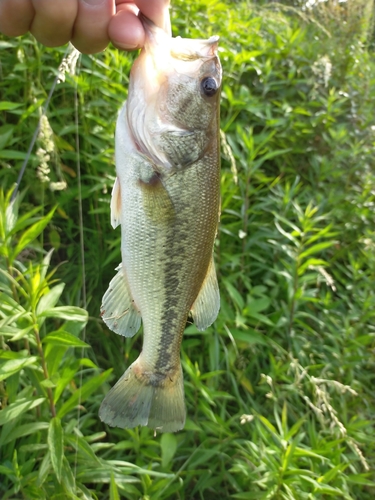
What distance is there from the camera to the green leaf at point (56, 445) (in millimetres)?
1353

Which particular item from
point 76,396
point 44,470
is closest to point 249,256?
point 76,396

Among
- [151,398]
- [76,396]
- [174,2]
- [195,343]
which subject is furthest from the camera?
[174,2]

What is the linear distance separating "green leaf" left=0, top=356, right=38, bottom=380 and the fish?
33 cm

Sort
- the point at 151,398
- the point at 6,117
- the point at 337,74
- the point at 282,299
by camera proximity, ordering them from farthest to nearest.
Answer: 1. the point at 337,74
2. the point at 282,299
3. the point at 6,117
4. the point at 151,398

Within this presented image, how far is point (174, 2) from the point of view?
132 inches

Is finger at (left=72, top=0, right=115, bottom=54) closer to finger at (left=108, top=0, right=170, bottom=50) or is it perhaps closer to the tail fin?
finger at (left=108, top=0, right=170, bottom=50)

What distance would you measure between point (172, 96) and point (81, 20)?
35 cm

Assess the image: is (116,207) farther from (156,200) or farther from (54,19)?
(54,19)

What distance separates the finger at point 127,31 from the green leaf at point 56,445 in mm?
1186

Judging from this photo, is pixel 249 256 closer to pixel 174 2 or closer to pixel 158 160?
pixel 158 160

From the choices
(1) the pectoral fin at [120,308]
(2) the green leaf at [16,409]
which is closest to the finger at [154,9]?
(1) the pectoral fin at [120,308]

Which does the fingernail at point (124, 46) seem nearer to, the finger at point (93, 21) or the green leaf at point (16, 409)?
the finger at point (93, 21)

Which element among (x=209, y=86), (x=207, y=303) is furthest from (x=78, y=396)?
(x=209, y=86)

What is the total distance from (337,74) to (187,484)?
349cm
